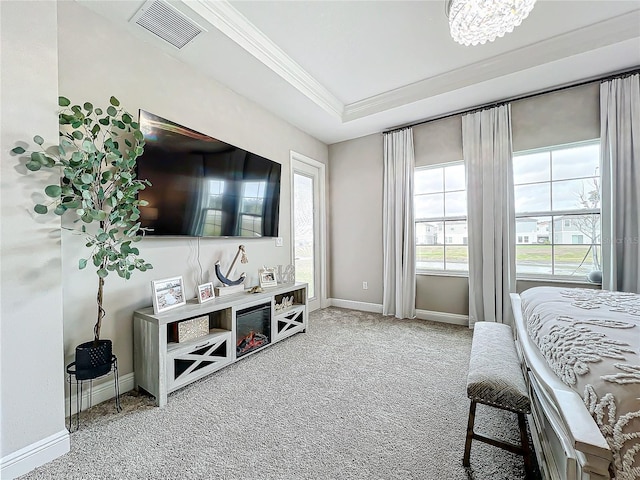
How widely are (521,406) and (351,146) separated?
392 cm

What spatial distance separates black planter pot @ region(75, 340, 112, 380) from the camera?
1592 mm

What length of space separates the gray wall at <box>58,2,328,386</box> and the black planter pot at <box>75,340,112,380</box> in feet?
0.92

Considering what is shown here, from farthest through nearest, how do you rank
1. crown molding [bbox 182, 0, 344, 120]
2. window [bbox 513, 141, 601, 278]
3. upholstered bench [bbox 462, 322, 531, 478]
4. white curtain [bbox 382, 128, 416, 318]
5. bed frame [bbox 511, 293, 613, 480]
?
1. white curtain [bbox 382, 128, 416, 318]
2. window [bbox 513, 141, 601, 278]
3. crown molding [bbox 182, 0, 344, 120]
4. upholstered bench [bbox 462, 322, 531, 478]
5. bed frame [bbox 511, 293, 613, 480]

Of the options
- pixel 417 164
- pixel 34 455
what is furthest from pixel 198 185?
pixel 417 164

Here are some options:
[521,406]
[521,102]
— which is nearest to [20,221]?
[521,406]

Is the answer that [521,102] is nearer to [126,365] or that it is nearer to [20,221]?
[20,221]

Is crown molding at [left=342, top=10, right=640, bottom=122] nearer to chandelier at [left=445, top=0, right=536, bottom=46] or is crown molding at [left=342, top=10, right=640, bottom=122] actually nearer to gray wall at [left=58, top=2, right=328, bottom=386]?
chandelier at [left=445, top=0, right=536, bottom=46]

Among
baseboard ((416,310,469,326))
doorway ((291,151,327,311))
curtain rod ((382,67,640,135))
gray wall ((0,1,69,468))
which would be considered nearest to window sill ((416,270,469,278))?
baseboard ((416,310,469,326))

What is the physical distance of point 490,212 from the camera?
319 cm

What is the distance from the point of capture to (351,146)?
14.3 feet

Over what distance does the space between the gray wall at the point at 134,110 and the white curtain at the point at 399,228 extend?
1.94 m

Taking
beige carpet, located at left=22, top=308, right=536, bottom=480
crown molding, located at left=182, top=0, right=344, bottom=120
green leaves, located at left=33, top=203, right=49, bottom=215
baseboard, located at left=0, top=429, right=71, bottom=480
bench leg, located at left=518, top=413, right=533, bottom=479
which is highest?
crown molding, located at left=182, top=0, right=344, bottom=120

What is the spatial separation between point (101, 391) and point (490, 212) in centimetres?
405

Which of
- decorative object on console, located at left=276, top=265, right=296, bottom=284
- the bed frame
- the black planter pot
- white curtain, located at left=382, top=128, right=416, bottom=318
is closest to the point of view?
the bed frame
